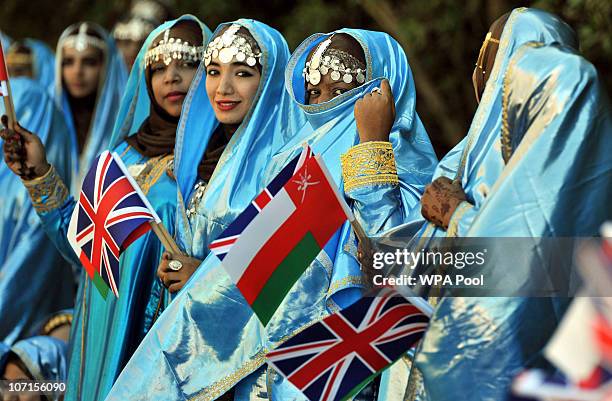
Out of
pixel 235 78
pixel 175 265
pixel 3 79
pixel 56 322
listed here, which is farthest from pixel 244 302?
pixel 56 322

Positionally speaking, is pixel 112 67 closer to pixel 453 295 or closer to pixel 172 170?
pixel 172 170

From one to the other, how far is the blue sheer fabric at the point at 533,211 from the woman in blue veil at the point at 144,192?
2.02 metres

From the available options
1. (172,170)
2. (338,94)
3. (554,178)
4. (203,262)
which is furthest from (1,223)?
(554,178)

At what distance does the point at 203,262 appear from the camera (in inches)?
193

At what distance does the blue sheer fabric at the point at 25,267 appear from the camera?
266 inches

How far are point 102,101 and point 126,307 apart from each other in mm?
2259

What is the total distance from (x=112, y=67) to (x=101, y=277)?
2.80m

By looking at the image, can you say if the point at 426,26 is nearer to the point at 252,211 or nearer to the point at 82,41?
the point at 82,41

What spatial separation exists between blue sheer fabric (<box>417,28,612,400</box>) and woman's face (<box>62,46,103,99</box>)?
4.33 m

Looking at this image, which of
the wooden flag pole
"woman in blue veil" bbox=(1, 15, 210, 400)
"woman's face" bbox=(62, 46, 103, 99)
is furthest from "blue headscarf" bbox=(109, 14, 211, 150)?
"woman's face" bbox=(62, 46, 103, 99)

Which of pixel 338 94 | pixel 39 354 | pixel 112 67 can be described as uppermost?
pixel 338 94

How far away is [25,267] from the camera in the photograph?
6.81m

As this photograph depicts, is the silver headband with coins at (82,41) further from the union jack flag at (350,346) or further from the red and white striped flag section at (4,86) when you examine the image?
the union jack flag at (350,346)

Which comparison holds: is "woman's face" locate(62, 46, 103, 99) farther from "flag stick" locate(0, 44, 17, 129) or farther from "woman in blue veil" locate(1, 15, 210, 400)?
"flag stick" locate(0, 44, 17, 129)
